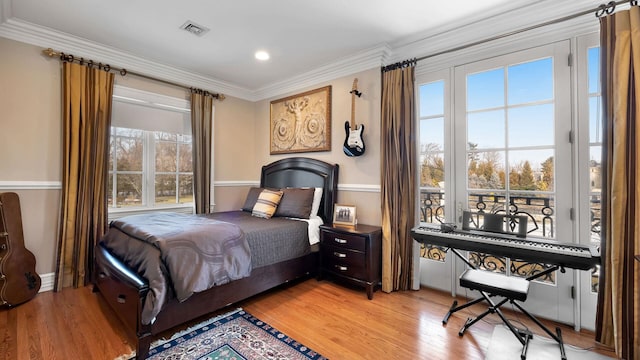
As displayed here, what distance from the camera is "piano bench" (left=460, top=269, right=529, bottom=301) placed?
6.15 ft

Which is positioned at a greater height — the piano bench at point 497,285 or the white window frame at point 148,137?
the white window frame at point 148,137

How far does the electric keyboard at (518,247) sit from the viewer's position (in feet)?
6.07

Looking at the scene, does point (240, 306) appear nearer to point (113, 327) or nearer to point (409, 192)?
point (113, 327)

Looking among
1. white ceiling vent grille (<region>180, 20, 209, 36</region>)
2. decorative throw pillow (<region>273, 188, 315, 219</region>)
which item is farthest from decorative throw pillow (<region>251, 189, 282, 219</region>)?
white ceiling vent grille (<region>180, 20, 209, 36</region>)

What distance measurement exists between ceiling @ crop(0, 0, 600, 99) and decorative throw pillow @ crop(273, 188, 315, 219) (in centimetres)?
159

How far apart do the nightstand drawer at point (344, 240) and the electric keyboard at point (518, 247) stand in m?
0.54

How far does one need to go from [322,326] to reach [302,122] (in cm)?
258

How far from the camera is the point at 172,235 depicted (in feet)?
6.94

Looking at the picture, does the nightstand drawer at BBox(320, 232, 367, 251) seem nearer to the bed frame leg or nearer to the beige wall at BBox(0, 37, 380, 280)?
the beige wall at BBox(0, 37, 380, 280)

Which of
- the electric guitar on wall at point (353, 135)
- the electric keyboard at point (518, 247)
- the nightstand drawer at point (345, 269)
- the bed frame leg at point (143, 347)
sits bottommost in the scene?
the bed frame leg at point (143, 347)

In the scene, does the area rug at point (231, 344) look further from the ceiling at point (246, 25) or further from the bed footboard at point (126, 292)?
the ceiling at point (246, 25)

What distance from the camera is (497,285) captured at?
1.97 meters

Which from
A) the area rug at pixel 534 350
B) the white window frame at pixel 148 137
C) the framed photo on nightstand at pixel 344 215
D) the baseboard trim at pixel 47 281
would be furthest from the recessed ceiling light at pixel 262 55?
the area rug at pixel 534 350

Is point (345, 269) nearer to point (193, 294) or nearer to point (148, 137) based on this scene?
point (193, 294)
